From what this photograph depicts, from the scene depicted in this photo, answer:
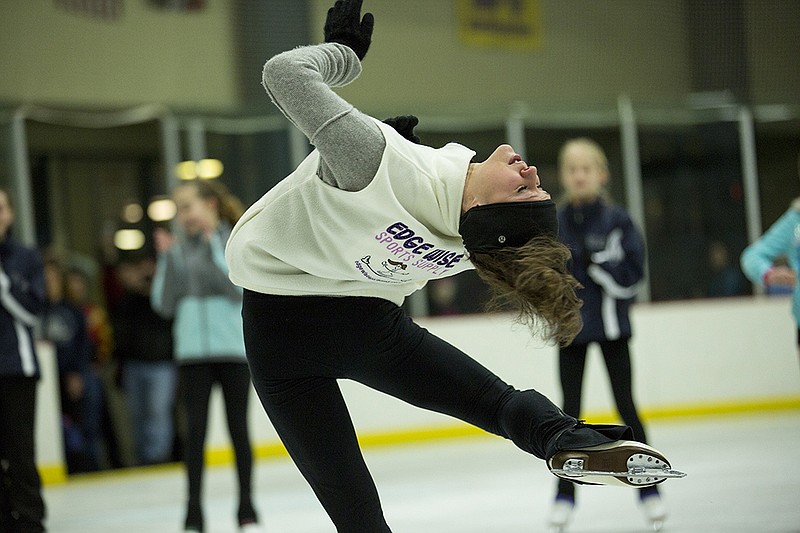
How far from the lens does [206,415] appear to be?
14.4 ft

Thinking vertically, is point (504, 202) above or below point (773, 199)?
above

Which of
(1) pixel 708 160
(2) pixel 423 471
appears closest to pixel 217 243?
(2) pixel 423 471

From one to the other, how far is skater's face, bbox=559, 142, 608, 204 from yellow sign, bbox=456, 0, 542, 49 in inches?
230

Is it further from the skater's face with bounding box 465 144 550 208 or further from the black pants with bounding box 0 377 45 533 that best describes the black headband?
the black pants with bounding box 0 377 45 533

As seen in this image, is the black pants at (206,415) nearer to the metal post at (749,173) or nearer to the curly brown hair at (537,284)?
the curly brown hair at (537,284)

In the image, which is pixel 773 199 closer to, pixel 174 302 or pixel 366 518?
pixel 174 302

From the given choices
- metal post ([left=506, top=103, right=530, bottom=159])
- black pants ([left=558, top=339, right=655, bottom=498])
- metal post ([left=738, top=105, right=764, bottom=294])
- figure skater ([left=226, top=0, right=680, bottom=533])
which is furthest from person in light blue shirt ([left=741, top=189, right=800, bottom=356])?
metal post ([left=738, top=105, right=764, bottom=294])

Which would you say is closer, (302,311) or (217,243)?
(302,311)

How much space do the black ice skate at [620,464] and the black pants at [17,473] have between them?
309cm

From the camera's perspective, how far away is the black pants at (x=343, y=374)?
2.02 m

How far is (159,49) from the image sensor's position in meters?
8.88

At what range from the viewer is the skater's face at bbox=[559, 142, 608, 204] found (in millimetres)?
4258

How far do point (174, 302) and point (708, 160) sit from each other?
20.7 feet

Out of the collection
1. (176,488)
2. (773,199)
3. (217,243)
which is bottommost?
(176,488)
